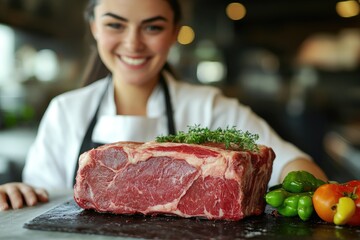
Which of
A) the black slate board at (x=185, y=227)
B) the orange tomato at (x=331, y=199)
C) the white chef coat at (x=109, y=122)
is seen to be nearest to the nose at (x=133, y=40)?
the white chef coat at (x=109, y=122)

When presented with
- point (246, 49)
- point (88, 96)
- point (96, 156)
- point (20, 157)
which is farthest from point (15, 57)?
point (246, 49)

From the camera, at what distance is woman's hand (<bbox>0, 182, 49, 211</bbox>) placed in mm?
2004

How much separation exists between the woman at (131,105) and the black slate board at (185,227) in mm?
773

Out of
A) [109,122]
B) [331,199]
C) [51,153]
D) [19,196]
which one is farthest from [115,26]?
[331,199]

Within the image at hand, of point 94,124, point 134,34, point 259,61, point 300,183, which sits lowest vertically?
point 300,183

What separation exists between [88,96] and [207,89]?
0.62m

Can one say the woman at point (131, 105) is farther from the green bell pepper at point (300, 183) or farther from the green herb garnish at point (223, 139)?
the green herb garnish at point (223, 139)

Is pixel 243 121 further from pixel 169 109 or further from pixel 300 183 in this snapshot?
pixel 300 183

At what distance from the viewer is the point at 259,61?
10.9 metres

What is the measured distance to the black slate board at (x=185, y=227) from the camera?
1.58 m

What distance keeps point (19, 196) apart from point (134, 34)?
864 millimetres

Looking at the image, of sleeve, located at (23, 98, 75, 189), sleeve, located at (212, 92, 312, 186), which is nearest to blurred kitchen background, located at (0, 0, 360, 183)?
sleeve, located at (23, 98, 75, 189)

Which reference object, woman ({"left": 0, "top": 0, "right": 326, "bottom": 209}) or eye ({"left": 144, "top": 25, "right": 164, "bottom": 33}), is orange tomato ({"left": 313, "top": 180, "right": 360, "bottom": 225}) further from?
eye ({"left": 144, "top": 25, "right": 164, "bottom": 33})

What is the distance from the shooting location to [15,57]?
20.1 ft
